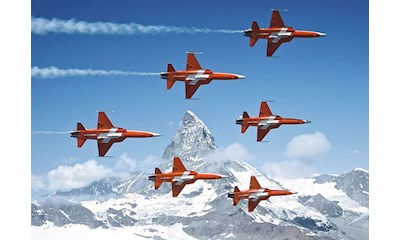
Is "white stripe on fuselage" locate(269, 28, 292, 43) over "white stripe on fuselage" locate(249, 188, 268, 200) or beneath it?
over

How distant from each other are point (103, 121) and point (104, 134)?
2.28 feet

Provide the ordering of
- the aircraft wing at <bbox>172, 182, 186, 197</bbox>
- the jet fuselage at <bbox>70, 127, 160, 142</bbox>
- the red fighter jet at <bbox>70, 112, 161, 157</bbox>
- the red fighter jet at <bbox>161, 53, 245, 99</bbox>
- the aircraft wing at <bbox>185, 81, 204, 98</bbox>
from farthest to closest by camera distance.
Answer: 1. the aircraft wing at <bbox>172, 182, 186, 197</bbox>
2. the aircraft wing at <bbox>185, 81, 204, 98</bbox>
3. the red fighter jet at <bbox>161, 53, 245, 99</bbox>
4. the jet fuselage at <bbox>70, 127, 160, 142</bbox>
5. the red fighter jet at <bbox>70, 112, 161, 157</bbox>

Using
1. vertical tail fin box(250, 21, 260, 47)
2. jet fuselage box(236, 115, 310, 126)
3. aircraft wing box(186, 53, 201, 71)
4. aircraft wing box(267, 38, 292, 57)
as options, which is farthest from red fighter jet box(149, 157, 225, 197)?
vertical tail fin box(250, 21, 260, 47)

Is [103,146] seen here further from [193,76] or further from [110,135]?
[193,76]

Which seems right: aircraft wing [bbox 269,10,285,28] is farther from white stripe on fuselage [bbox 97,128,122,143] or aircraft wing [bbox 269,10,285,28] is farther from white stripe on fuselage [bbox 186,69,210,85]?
white stripe on fuselage [bbox 97,128,122,143]

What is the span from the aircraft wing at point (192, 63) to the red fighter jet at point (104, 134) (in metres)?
4.16

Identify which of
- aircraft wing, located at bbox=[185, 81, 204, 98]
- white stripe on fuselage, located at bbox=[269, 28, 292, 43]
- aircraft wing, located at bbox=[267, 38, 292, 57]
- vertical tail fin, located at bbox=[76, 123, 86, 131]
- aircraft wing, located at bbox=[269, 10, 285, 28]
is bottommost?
vertical tail fin, located at bbox=[76, 123, 86, 131]

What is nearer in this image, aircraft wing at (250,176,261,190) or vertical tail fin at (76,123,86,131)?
vertical tail fin at (76,123,86,131)

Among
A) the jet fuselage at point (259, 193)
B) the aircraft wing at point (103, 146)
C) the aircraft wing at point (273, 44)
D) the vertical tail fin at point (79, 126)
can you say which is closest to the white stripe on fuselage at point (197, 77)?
the aircraft wing at point (273, 44)

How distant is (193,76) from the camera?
37781mm

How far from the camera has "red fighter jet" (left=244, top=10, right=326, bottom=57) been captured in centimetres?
3784
